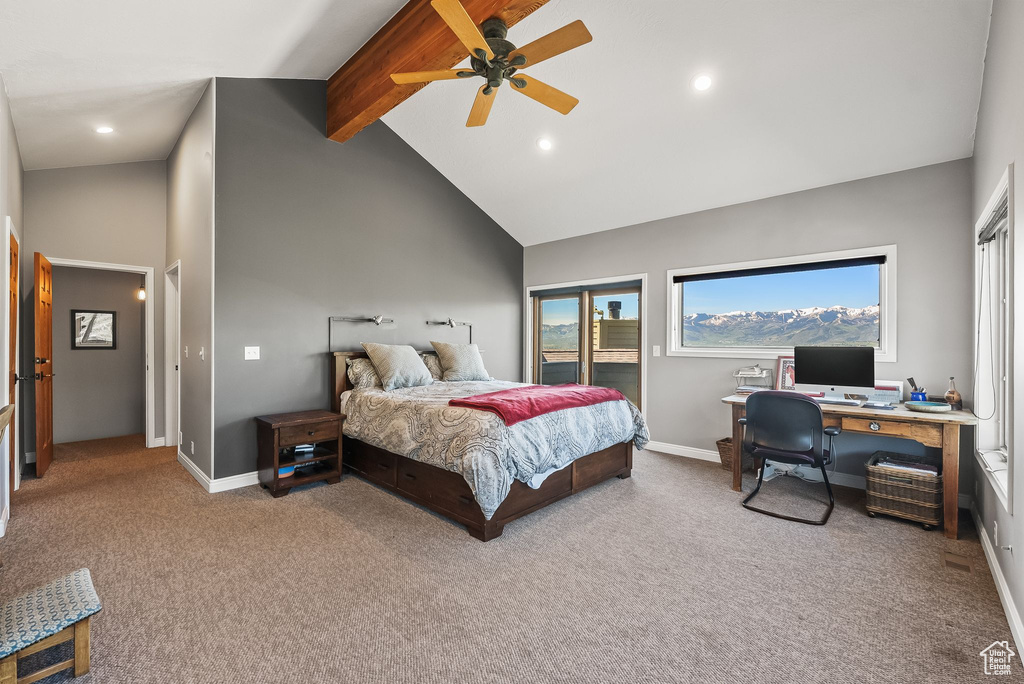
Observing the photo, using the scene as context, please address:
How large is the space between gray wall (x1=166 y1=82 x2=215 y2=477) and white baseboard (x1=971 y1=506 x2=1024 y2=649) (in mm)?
4733

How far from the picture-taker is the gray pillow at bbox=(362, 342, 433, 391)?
420cm

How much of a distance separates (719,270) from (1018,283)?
2704 mm

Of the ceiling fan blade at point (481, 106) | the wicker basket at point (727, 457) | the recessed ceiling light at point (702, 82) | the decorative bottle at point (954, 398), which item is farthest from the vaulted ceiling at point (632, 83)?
the wicker basket at point (727, 457)

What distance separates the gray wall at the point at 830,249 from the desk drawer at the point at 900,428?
27.3 inches

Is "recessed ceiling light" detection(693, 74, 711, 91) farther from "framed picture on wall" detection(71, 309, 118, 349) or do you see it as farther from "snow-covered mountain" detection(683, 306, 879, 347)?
"framed picture on wall" detection(71, 309, 118, 349)

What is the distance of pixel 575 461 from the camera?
138 inches

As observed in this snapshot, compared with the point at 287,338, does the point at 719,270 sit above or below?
above

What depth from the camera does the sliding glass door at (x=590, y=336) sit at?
18.0 ft

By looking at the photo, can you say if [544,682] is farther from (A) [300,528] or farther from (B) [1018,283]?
(B) [1018,283]

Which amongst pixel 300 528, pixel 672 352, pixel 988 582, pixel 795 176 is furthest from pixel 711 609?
pixel 795 176

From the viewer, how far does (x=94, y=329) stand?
5457 millimetres

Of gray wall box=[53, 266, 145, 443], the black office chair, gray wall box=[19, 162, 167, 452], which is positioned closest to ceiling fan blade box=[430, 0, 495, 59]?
the black office chair

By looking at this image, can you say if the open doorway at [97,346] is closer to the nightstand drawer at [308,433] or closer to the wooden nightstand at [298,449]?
the wooden nightstand at [298,449]

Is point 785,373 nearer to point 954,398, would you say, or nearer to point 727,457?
point 727,457
